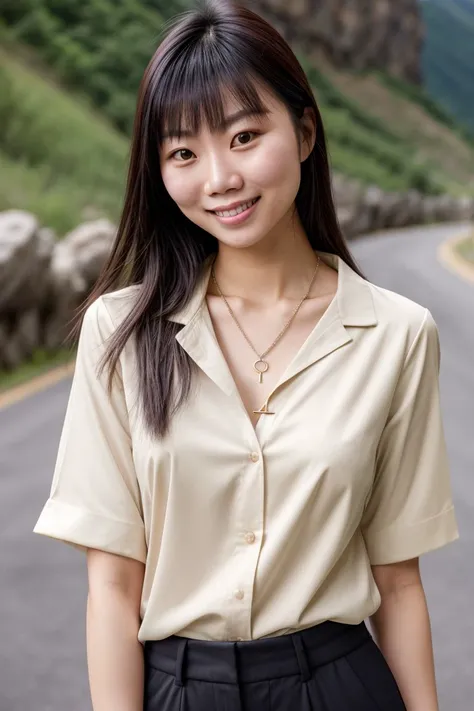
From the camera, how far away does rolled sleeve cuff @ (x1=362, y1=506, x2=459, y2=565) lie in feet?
5.11

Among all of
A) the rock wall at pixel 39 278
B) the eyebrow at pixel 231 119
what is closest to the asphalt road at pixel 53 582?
the rock wall at pixel 39 278

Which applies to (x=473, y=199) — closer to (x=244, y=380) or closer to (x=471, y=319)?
(x=471, y=319)

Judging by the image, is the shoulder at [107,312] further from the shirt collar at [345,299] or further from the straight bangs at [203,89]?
the straight bangs at [203,89]

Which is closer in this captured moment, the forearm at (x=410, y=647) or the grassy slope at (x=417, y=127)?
the forearm at (x=410, y=647)

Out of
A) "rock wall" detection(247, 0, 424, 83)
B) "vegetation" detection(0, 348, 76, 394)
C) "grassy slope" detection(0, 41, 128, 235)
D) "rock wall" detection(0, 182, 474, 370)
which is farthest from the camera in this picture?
"rock wall" detection(247, 0, 424, 83)

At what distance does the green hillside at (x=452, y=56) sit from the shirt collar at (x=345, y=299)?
18579mm

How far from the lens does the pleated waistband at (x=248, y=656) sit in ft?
4.69

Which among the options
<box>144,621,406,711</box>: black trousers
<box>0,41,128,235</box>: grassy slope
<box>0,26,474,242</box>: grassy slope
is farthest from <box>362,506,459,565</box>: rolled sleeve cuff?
<box>0,26,474,242</box>: grassy slope

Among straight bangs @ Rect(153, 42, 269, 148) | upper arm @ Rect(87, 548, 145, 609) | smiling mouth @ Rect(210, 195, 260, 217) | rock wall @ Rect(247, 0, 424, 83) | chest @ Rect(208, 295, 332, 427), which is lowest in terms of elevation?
rock wall @ Rect(247, 0, 424, 83)

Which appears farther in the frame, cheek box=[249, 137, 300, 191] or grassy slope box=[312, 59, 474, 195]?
grassy slope box=[312, 59, 474, 195]

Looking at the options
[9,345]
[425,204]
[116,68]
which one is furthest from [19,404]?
[425,204]

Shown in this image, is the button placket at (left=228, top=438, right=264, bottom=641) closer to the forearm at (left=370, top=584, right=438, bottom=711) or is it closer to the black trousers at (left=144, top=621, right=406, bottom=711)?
the black trousers at (left=144, top=621, right=406, bottom=711)

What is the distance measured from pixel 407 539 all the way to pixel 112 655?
0.44 metres

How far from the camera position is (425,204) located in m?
25.8
